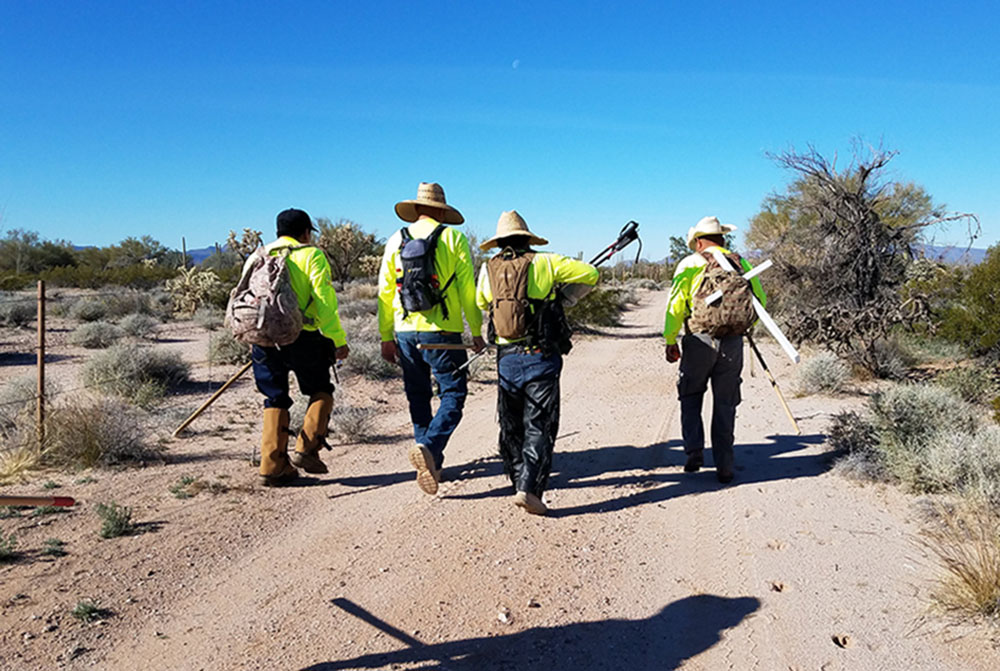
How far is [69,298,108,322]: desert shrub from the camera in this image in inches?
688

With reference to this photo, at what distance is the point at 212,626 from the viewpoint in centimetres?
330

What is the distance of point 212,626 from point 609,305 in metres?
17.3

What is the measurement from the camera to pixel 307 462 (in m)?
5.61

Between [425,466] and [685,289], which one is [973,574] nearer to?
[685,289]

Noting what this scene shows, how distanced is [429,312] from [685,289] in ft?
6.74

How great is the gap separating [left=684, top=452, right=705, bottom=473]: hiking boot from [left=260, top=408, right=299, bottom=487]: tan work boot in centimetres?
323

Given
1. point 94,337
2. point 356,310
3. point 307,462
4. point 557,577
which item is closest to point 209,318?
point 356,310

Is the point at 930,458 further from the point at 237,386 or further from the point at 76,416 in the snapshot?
the point at 237,386

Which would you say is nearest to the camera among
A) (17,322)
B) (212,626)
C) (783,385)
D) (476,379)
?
(212,626)

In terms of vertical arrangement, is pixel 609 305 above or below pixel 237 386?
above

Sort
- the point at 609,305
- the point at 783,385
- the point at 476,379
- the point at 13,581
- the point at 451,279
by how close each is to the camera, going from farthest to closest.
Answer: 1. the point at 609,305
2. the point at 476,379
3. the point at 783,385
4. the point at 451,279
5. the point at 13,581

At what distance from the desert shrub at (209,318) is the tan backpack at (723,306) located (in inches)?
551

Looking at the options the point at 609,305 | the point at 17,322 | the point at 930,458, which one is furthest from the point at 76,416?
the point at 609,305

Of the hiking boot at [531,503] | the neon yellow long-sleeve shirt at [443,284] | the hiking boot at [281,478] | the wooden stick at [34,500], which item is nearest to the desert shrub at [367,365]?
the hiking boot at [281,478]
